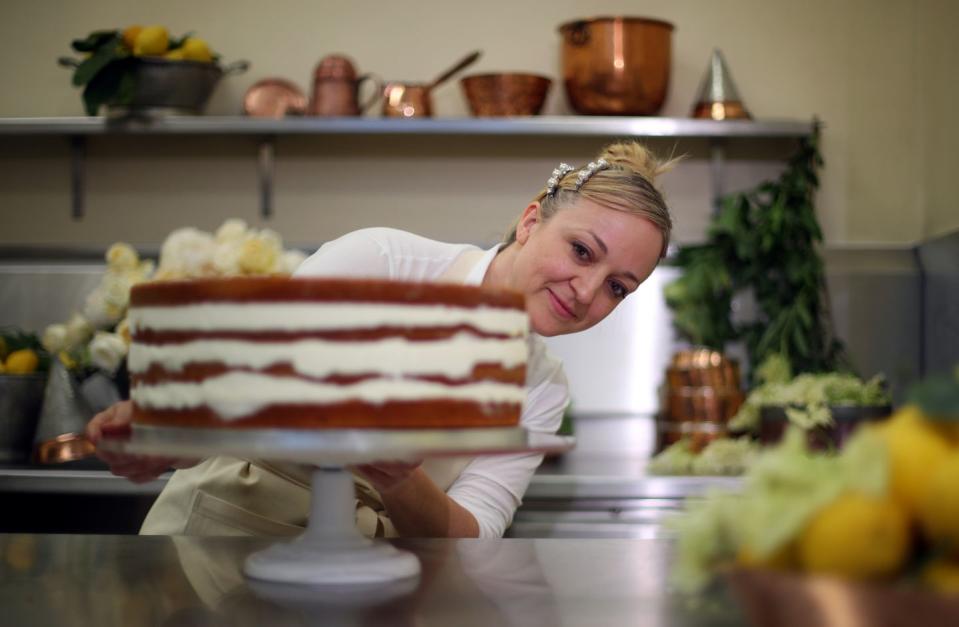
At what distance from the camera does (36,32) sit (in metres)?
2.97

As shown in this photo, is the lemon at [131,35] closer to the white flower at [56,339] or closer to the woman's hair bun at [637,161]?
the white flower at [56,339]

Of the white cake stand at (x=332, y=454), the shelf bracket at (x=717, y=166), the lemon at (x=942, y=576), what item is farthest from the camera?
the shelf bracket at (x=717, y=166)

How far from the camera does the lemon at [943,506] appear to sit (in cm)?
45

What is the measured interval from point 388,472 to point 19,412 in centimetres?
145

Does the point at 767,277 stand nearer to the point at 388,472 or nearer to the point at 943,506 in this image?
the point at 388,472

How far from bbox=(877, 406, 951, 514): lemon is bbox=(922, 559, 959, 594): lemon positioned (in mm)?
22

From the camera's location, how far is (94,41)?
8.80ft

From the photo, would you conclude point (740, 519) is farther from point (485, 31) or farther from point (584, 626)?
point (485, 31)

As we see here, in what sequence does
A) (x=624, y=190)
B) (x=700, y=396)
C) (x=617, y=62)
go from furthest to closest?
(x=617, y=62) < (x=700, y=396) < (x=624, y=190)

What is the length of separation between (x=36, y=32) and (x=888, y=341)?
7.27 feet

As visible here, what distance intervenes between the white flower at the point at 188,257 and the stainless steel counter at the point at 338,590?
945 mm

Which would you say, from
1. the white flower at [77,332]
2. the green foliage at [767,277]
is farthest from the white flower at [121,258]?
the green foliage at [767,277]

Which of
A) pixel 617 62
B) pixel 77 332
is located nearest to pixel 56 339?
pixel 77 332

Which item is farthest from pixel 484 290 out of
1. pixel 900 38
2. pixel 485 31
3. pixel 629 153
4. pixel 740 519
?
pixel 900 38
